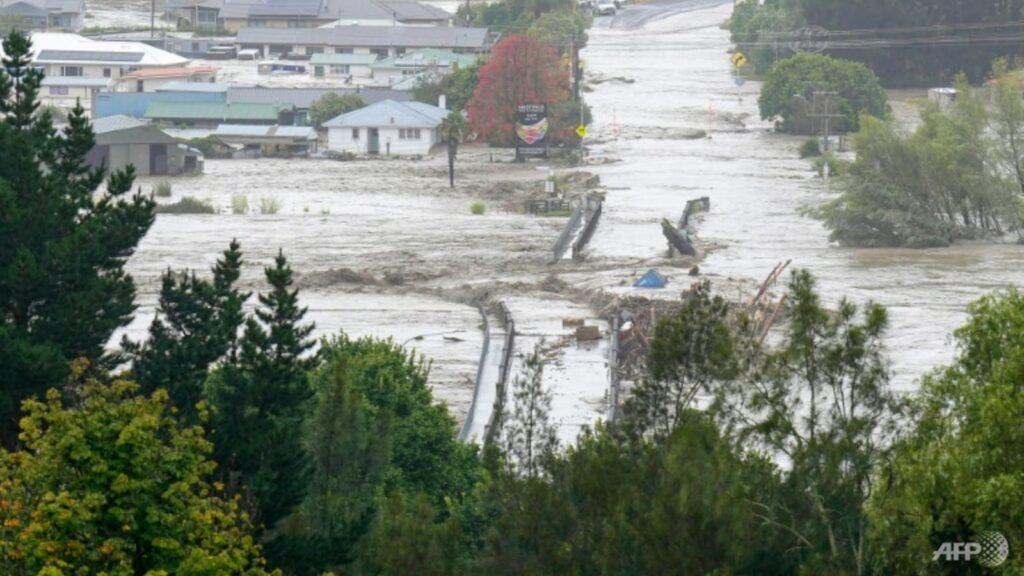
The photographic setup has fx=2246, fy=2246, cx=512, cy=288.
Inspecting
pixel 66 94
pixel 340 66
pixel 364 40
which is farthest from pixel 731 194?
pixel 364 40

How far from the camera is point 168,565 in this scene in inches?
567

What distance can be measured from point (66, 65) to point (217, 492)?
254 feet

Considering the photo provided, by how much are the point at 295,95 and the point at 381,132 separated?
350 inches

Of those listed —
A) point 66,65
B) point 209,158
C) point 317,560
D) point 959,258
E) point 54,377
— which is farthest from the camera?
point 66,65

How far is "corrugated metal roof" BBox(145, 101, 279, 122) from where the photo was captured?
81.4 m

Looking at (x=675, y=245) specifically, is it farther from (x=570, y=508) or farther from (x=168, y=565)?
(x=168, y=565)

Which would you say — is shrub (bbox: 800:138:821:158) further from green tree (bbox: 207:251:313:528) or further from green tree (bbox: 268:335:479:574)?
green tree (bbox: 207:251:313:528)

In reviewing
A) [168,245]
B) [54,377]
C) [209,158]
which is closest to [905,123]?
[209,158]

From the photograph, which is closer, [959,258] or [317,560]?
[317,560]

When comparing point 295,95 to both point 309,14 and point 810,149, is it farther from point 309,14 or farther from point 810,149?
point 309,14

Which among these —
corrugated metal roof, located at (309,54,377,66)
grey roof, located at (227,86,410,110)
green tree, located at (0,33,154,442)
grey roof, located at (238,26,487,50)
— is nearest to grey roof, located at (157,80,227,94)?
grey roof, located at (227,86,410,110)

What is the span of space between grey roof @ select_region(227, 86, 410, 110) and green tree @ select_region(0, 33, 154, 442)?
61.3m

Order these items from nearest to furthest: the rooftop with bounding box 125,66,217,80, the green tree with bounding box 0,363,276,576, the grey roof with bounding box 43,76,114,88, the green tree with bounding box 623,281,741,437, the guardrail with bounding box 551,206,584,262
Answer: the green tree with bounding box 0,363,276,576, the green tree with bounding box 623,281,741,437, the guardrail with bounding box 551,206,584,262, the grey roof with bounding box 43,76,114,88, the rooftop with bounding box 125,66,217,80

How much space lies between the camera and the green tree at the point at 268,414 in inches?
730
